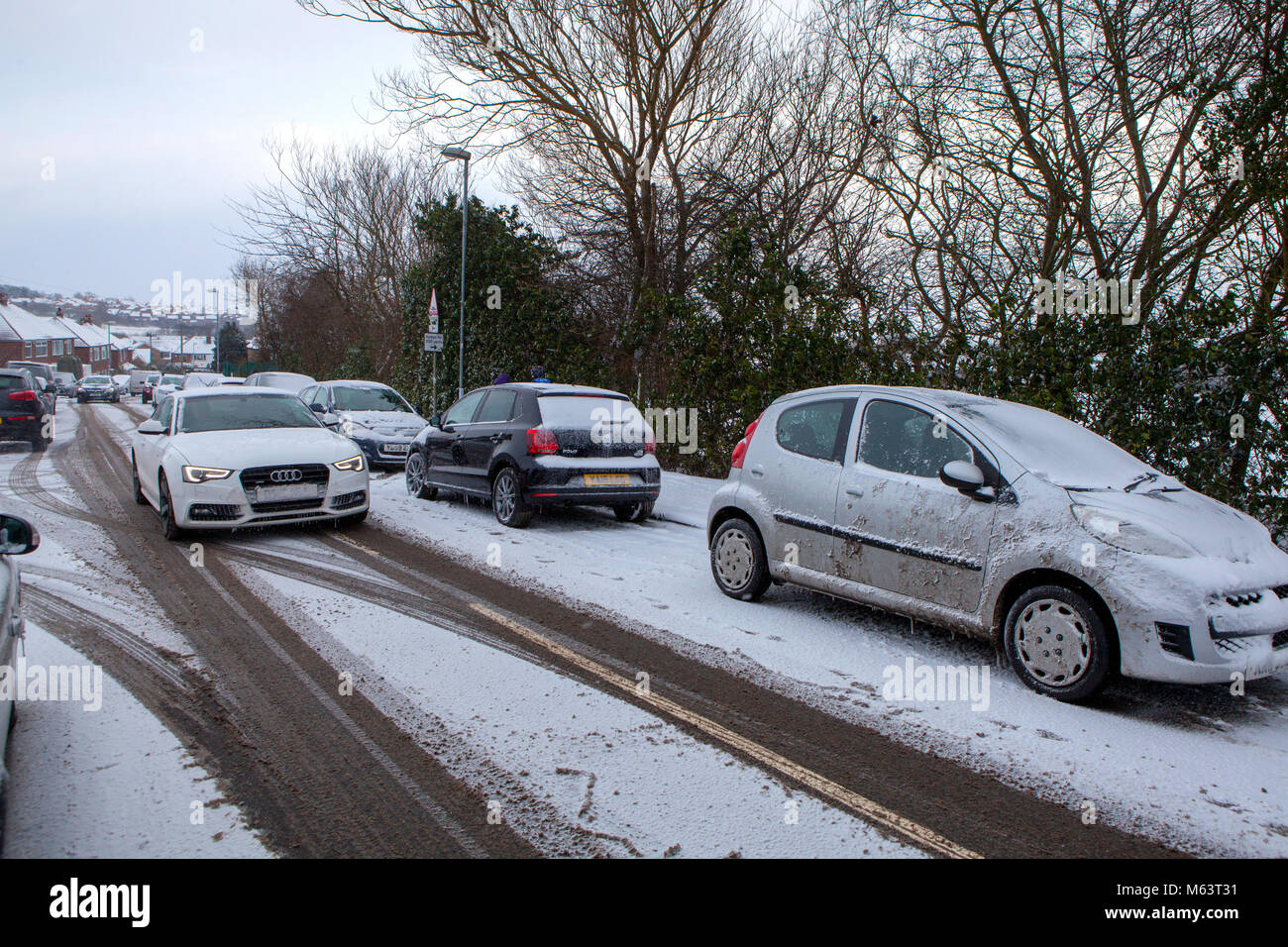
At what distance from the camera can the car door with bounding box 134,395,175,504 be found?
9.10 meters

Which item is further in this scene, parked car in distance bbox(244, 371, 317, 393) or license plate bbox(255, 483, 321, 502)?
parked car in distance bbox(244, 371, 317, 393)

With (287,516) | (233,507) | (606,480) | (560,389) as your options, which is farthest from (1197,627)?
(233,507)

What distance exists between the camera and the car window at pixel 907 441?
532cm

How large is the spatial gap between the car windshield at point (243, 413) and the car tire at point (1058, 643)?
7949 millimetres

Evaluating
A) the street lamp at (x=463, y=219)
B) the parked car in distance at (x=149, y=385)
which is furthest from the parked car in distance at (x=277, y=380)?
the parked car in distance at (x=149, y=385)

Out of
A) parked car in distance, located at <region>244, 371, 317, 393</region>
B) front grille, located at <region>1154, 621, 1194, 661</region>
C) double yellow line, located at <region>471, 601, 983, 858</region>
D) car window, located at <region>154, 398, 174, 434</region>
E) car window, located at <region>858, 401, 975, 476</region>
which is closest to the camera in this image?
double yellow line, located at <region>471, 601, 983, 858</region>

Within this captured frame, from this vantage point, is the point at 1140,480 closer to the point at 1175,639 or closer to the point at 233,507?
the point at 1175,639

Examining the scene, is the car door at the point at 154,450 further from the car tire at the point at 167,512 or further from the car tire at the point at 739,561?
the car tire at the point at 739,561

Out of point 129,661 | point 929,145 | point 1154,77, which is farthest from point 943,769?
point 929,145

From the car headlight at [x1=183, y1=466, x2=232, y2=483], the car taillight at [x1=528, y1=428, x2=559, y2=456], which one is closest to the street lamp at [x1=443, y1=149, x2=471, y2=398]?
the car taillight at [x1=528, y1=428, x2=559, y2=456]

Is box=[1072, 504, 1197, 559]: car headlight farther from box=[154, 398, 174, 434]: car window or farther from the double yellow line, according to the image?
box=[154, 398, 174, 434]: car window

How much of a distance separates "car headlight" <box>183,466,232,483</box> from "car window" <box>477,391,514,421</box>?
303 cm

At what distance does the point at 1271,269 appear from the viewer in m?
8.07
